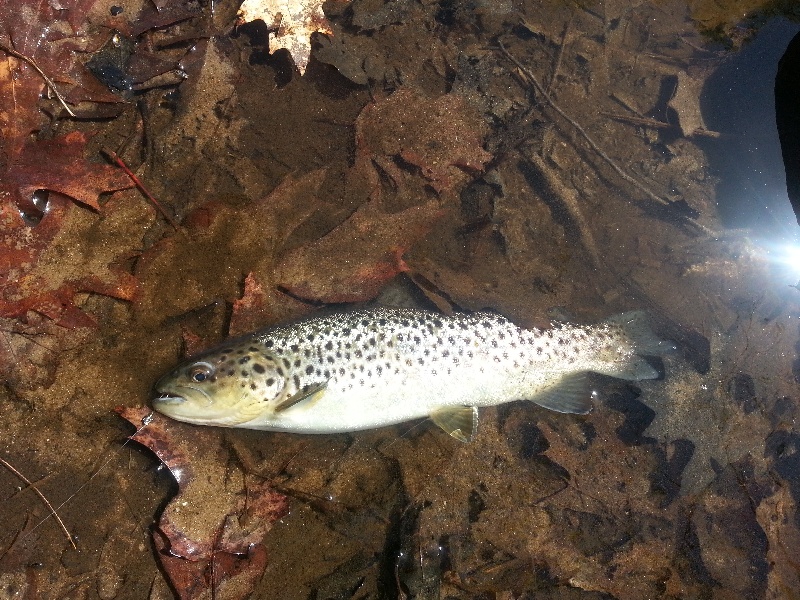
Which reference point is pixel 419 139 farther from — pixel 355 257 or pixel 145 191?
pixel 145 191

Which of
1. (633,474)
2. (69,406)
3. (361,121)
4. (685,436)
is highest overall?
(361,121)

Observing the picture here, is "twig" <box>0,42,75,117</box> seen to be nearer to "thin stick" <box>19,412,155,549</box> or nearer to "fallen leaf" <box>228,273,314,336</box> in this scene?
"fallen leaf" <box>228,273,314,336</box>

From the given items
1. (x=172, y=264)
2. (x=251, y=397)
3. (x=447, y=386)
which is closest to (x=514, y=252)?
(x=447, y=386)

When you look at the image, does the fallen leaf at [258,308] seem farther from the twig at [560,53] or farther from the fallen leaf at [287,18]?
the twig at [560,53]

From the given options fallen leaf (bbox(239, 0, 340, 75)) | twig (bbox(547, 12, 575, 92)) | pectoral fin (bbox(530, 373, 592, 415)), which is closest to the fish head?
pectoral fin (bbox(530, 373, 592, 415))

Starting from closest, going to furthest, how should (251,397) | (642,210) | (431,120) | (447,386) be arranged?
(251,397), (447,386), (431,120), (642,210)

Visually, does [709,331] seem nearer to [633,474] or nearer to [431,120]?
[633,474]
